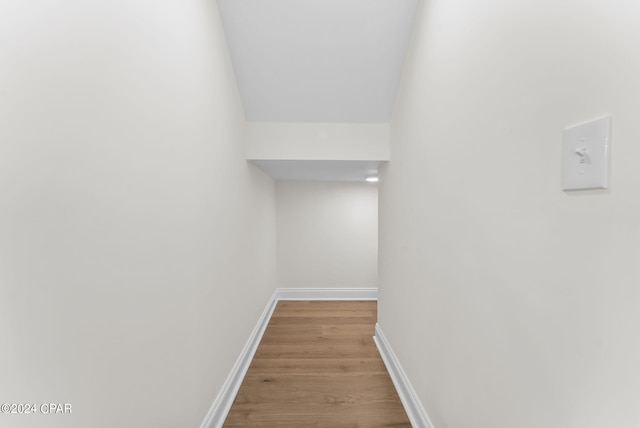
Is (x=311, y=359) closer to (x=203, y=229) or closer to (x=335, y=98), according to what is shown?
(x=203, y=229)

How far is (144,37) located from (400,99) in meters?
1.44

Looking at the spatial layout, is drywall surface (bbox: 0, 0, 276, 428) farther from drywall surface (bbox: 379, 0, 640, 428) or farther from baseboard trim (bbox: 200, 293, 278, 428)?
drywall surface (bbox: 379, 0, 640, 428)

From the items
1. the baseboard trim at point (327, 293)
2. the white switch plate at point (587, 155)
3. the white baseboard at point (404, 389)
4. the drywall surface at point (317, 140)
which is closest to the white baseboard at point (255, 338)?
the baseboard trim at point (327, 293)

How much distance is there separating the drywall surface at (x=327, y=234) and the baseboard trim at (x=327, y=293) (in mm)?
66

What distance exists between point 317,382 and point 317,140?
1.71 m

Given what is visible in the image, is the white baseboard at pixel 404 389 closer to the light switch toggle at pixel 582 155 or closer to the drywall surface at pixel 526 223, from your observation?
the drywall surface at pixel 526 223

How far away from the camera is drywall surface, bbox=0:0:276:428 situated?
1.81 ft

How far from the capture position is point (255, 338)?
8.07 feet

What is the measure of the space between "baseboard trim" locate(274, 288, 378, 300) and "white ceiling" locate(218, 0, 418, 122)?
7.81ft

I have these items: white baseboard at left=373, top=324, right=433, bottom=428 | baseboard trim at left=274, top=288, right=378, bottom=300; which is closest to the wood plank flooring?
white baseboard at left=373, top=324, right=433, bottom=428

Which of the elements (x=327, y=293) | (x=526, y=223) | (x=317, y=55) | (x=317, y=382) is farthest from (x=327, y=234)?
(x=526, y=223)

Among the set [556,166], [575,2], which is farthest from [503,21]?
[556,166]

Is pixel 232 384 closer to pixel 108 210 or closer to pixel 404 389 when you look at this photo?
pixel 404 389

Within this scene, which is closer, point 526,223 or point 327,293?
point 526,223
